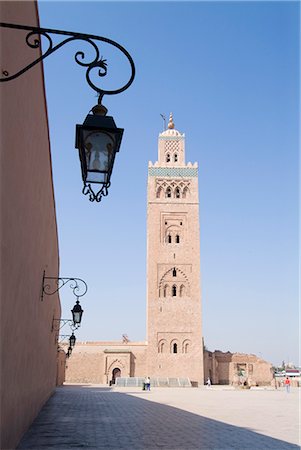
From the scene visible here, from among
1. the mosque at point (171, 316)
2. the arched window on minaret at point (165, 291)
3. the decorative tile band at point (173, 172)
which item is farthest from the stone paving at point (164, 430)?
the decorative tile band at point (173, 172)

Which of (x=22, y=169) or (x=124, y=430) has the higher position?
(x=22, y=169)

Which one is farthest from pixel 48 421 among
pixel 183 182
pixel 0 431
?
pixel 183 182

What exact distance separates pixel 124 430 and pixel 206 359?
25.8 meters

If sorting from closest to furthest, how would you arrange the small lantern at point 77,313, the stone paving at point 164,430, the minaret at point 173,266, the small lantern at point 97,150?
the small lantern at point 97,150
the stone paving at point 164,430
the small lantern at point 77,313
the minaret at point 173,266

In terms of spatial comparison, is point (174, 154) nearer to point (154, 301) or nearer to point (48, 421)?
point (154, 301)

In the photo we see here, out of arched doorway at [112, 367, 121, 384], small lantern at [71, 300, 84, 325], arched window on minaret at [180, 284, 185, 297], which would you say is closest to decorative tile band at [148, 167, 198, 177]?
arched window on minaret at [180, 284, 185, 297]

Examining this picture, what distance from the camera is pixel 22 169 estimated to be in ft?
16.2

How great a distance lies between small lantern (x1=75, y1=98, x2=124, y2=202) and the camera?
2785mm

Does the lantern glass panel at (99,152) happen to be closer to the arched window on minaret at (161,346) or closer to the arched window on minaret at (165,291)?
the arched window on minaret at (161,346)

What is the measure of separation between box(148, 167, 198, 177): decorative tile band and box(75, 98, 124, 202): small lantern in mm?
32961

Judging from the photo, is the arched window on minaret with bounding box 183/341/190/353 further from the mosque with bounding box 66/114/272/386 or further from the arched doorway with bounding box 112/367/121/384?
the arched doorway with bounding box 112/367/121/384

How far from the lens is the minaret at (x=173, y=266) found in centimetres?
3133

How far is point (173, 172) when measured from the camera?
3572 cm

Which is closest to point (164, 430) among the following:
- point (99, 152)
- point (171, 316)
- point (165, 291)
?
point (99, 152)
